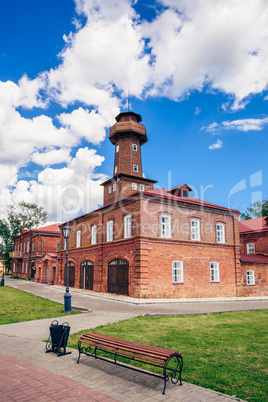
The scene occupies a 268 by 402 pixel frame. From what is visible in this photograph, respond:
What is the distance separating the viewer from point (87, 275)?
2753 centimetres

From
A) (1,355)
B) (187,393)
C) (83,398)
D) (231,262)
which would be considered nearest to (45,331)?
(1,355)

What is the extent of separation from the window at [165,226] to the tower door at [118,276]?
3.60 m

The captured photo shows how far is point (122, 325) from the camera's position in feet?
35.1

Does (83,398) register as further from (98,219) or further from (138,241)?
(98,219)

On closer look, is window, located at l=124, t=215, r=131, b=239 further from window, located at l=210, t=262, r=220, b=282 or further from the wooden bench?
the wooden bench

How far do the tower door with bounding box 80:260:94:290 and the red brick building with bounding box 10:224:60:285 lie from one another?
7.31 metres

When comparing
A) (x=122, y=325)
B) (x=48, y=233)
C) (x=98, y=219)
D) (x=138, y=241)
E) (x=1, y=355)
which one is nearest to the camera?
(x=1, y=355)

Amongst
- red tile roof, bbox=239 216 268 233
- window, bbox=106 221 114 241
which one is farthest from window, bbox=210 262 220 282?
red tile roof, bbox=239 216 268 233

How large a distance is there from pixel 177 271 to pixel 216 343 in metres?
13.7

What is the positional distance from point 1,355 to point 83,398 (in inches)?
132

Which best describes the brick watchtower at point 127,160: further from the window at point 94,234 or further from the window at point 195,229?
the window at point 195,229

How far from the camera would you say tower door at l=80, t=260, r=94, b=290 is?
26.8m

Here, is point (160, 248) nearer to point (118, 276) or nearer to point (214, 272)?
point (118, 276)

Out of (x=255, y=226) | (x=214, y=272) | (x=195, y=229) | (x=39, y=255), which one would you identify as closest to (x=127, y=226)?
(x=195, y=229)
